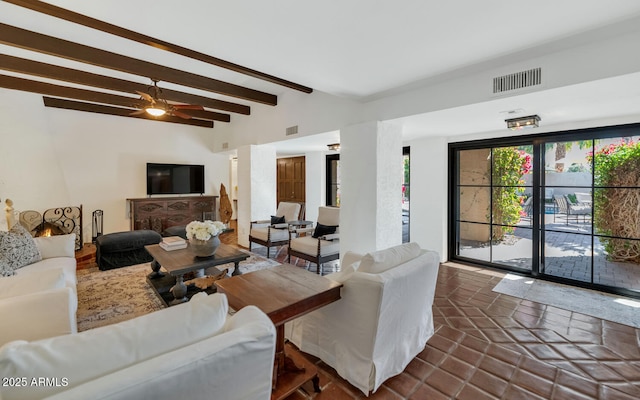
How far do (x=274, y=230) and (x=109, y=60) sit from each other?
3.36 metres

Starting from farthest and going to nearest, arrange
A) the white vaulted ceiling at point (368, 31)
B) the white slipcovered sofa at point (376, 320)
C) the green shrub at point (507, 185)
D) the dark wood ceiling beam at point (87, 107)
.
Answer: the dark wood ceiling beam at point (87, 107) < the green shrub at point (507, 185) < the white vaulted ceiling at point (368, 31) < the white slipcovered sofa at point (376, 320)

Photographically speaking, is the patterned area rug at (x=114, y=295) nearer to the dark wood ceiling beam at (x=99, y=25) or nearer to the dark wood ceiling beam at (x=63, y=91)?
the dark wood ceiling beam at (x=63, y=91)

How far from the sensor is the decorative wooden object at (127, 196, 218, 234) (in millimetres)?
6754

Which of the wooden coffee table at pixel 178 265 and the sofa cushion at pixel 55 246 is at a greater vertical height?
the sofa cushion at pixel 55 246

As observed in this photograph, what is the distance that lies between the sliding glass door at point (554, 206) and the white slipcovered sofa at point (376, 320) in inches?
110

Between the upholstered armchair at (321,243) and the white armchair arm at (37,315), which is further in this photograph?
the upholstered armchair at (321,243)

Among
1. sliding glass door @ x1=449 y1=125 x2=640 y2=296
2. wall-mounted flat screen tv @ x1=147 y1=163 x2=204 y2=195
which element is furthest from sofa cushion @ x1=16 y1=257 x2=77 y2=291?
sliding glass door @ x1=449 y1=125 x2=640 y2=296

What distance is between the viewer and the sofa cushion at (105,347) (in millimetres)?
852

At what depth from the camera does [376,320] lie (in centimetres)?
184

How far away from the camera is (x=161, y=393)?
88cm

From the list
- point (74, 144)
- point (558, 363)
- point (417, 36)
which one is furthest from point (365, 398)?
point (74, 144)

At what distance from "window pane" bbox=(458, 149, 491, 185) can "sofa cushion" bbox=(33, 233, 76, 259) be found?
5.65 metres

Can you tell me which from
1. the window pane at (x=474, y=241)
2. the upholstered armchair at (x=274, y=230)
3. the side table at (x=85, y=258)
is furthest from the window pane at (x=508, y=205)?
the side table at (x=85, y=258)

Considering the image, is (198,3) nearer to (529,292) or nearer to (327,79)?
(327,79)
